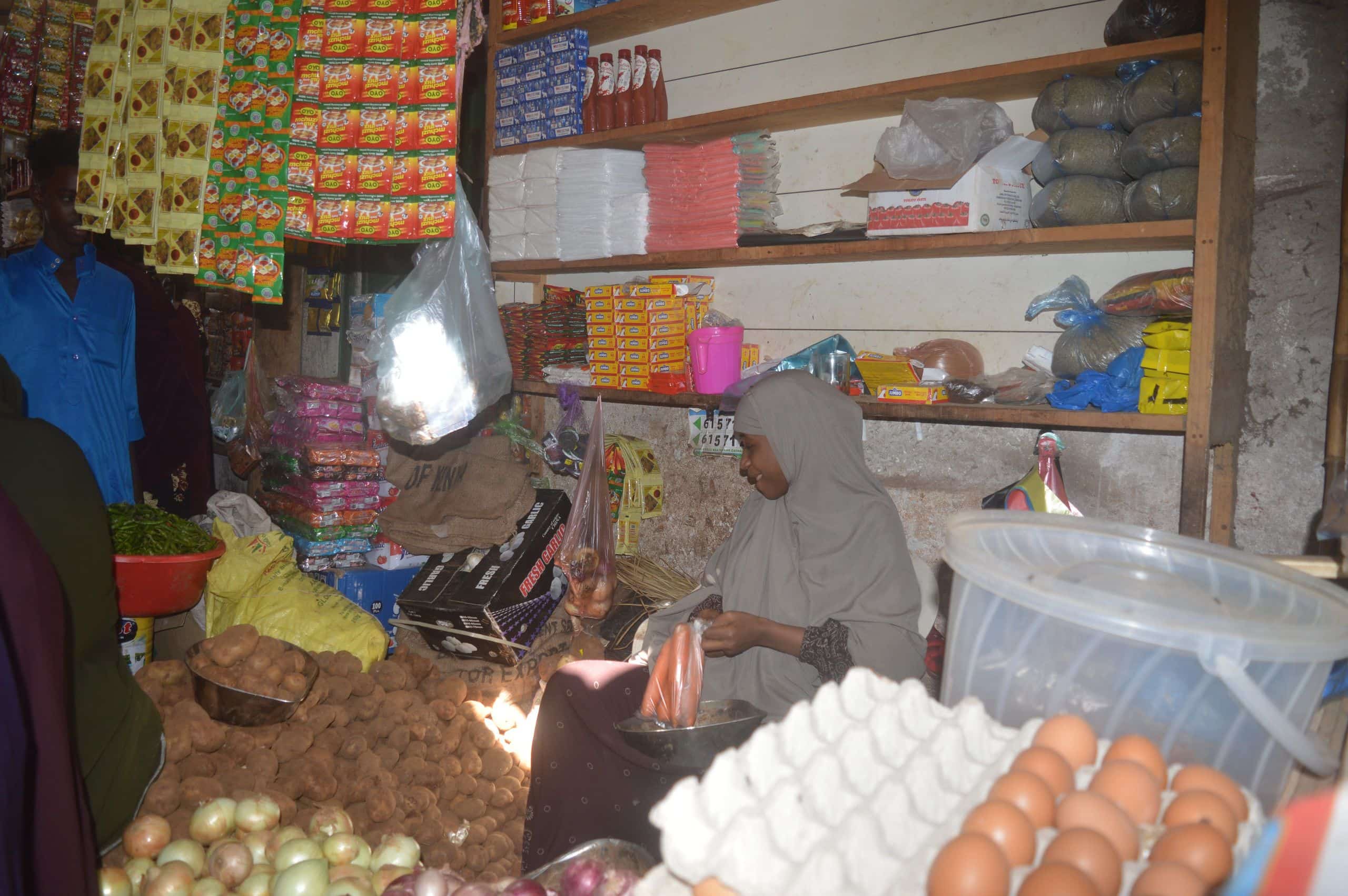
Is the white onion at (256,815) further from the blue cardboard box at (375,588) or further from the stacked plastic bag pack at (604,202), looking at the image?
the stacked plastic bag pack at (604,202)

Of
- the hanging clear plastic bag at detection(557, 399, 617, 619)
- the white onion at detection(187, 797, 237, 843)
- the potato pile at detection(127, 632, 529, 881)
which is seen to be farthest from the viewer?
the hanging clear plastic bag at detection(557, 399, 617, 619)

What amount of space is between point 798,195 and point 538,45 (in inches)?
53.5

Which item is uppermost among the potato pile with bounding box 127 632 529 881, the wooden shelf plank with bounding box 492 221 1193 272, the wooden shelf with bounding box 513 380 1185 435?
the wooden shelf plank with bounding box 492 221 1193 272

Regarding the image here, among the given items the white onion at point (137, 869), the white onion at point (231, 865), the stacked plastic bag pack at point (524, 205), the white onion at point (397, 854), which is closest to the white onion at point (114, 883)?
the white onion at point (137, 869)

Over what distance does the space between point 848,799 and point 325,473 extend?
3.45m

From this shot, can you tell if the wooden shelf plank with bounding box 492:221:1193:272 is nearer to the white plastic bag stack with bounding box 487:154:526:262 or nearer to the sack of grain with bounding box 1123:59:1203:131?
the white plastic bag stack with bounding box 487:154:526:262

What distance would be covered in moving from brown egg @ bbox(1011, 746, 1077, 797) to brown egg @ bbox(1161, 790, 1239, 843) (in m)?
0.09

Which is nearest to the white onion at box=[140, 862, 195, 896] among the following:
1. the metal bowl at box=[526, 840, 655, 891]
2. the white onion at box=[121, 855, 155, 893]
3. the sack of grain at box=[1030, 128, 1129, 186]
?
the white onion at box=[121, 855, 155, 893]

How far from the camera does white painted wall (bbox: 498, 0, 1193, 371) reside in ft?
9.09

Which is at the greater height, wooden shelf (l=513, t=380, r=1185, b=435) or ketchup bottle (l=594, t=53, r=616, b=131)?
ketchup bottle (l=594, t=53, r=616, b=131)

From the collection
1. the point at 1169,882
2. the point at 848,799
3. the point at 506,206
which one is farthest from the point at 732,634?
the point at 506,206

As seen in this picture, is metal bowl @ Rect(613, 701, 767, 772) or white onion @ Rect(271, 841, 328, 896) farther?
metal bowl @ Rect(613, 701, 767, 772)

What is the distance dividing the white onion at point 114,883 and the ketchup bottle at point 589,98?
2.99 m

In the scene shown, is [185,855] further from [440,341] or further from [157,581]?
[440,341]
